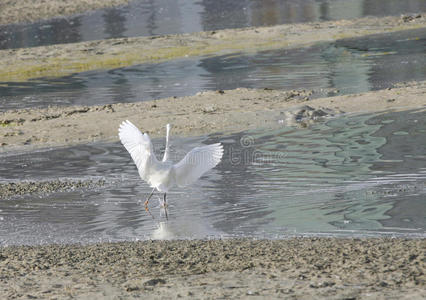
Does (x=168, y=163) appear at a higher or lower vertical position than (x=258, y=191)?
higher

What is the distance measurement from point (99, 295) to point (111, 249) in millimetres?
1472

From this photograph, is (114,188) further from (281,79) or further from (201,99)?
(281,79)

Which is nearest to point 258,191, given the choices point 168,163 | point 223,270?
point 168,163

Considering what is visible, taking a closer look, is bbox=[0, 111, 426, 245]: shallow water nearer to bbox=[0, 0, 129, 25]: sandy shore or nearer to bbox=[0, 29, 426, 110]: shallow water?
bbox=[0, 29, 426, 110]: shallow water

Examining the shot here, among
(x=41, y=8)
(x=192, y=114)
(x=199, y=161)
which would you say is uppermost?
(x=199, y=161)

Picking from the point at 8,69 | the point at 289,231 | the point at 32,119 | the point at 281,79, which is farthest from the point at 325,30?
the point at 289,231

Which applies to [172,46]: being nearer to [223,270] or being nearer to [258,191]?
[258,191]

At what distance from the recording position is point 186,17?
110 feet

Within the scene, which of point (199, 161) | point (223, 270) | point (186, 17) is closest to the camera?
point (223, 270)

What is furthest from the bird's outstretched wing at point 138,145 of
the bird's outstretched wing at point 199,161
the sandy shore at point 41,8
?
the sandy shore at point 41,8

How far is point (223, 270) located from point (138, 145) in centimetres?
310

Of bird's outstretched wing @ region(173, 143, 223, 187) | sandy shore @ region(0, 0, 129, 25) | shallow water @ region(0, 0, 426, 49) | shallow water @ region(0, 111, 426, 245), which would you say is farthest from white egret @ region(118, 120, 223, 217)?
sandy shore @ region(0, 0, 129, 25)

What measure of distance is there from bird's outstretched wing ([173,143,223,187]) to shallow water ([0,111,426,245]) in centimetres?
47

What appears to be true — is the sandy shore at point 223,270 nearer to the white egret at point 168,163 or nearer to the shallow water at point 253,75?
the white egret at point 168,163
